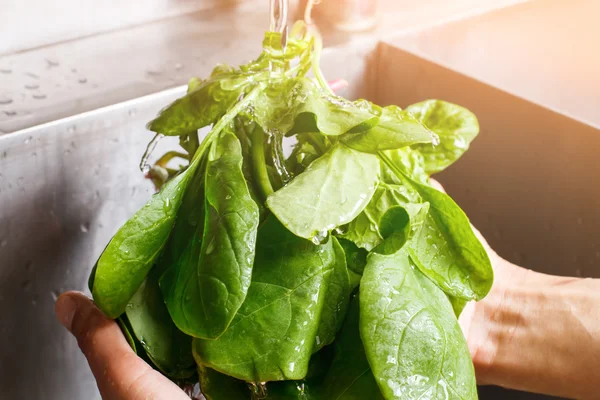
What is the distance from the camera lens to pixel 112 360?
1.46 ft

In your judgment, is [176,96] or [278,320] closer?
[278,320]

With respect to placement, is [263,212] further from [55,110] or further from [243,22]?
A: [243,22]

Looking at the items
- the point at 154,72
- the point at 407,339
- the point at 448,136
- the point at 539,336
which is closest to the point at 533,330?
the point at 539,336

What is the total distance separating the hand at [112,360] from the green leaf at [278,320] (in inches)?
1.5

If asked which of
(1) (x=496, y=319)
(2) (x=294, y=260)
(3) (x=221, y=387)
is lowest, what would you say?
(1) (x=496, y=319)

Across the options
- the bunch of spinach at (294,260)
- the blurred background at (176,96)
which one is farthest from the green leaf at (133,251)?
the blurred background at (176,96)

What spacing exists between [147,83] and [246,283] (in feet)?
1.44

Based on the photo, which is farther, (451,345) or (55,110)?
(55,110)

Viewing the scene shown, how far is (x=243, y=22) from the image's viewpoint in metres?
0.98

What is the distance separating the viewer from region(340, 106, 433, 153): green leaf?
426mm

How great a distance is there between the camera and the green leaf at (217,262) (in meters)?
0.38

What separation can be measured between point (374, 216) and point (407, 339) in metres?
0.12

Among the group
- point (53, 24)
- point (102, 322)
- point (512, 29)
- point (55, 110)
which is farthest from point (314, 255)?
point (512, 29)

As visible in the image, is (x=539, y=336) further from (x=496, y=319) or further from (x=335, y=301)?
(x=335, y=301)
